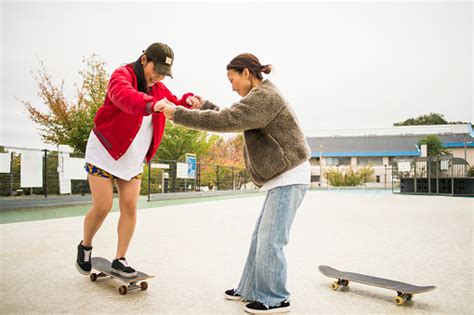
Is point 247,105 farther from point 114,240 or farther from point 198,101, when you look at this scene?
point 114,240

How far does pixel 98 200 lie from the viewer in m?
2.66

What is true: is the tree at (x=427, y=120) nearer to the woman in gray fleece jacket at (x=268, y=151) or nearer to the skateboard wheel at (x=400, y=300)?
the skateboard wheel at (x=400, y=300)

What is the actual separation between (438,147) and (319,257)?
43.6 metres

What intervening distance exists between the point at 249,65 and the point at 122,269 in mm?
1659

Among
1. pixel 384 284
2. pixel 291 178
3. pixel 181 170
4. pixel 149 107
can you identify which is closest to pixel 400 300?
pixel 384 284

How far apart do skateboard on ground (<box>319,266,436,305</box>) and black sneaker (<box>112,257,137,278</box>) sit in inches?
56.0

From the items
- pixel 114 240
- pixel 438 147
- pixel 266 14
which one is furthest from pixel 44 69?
pixel 438 147

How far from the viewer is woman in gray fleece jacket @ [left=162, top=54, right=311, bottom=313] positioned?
2217mm

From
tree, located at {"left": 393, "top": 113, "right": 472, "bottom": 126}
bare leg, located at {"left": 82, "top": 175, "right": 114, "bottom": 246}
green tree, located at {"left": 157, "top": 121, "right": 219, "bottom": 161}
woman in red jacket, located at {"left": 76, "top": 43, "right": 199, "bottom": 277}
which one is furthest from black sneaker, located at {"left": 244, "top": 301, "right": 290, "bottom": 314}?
tree, located at {"left": 393, "top": 113, "right": 472, "bottom": 126}

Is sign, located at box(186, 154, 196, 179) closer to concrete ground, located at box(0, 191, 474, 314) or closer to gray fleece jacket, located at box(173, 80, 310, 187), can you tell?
concrete ground, located at box(0, 191, 474, 314)

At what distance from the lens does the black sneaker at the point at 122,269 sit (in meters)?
2.70

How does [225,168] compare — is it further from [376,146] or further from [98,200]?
[376,146]

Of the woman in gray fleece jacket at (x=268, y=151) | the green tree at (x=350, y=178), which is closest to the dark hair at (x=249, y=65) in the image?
the woman in gray fleece jacket at (x=268, y=151)

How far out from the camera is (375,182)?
41500 millimetres
